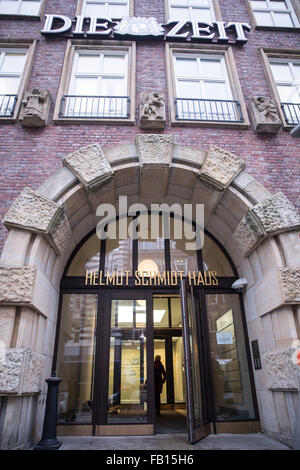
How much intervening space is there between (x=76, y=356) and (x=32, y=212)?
291 cm

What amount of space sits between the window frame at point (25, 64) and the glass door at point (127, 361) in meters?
4.35

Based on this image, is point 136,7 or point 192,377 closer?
point 192,377

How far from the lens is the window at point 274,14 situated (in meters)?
8.99

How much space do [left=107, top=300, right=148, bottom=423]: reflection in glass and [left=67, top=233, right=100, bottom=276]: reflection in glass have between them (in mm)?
985

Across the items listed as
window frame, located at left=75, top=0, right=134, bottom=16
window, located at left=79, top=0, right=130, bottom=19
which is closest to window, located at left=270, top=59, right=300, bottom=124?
window frame, located at left=75, top=0, right=134, bottom=16

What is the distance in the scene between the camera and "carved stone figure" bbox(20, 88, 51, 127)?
20.2 feet

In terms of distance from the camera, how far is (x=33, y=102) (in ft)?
20.7

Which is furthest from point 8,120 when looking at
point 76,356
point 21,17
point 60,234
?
point 76,356

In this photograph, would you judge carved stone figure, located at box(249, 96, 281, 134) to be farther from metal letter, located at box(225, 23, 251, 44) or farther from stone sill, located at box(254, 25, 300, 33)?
stone sill, located at box(254, 25, 300, 33)

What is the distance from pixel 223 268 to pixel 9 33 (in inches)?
327

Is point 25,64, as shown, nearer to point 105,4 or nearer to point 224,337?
point 105,4
